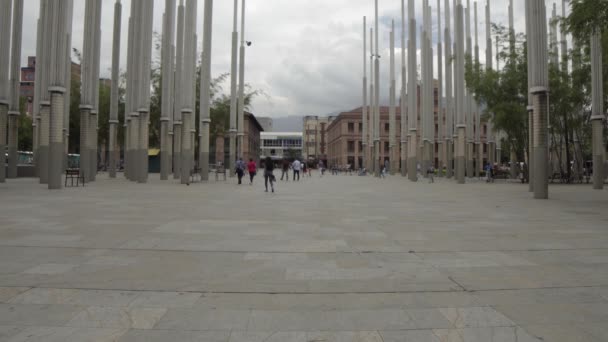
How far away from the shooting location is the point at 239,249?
637 cm

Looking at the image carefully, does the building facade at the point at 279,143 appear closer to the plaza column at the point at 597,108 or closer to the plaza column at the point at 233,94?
the plaza column at the point at 233,94

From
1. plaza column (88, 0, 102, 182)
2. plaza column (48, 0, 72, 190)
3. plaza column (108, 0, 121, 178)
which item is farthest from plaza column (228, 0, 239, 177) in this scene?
plaza column (48, 0, 72, 190)

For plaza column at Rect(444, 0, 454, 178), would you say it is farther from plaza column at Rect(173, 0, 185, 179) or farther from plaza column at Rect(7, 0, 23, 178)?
plaza column at Rect(7, 0, 23, 178)

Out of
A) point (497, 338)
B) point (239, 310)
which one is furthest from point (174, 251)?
point (497, 338)

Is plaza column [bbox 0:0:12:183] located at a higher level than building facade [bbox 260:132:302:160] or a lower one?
lower

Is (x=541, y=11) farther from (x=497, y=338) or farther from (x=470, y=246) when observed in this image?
(x=497, y=338)

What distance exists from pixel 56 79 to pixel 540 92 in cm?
1899

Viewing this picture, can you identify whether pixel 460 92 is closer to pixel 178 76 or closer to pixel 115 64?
pixel 178 76

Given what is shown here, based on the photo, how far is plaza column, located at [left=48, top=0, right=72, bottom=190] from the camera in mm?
17469

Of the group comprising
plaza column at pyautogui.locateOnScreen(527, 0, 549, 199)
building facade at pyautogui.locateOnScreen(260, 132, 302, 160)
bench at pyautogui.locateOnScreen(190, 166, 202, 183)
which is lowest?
bench at pyautogui.locateOnScreen(190, 166, 202, 183)

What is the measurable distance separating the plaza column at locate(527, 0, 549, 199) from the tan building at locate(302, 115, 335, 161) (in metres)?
110

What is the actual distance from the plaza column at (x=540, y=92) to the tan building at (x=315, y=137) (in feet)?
362

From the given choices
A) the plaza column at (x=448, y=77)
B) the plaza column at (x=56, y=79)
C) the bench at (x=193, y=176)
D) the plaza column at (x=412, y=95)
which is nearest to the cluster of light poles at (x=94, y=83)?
the plaza column at (x=56, y=79)

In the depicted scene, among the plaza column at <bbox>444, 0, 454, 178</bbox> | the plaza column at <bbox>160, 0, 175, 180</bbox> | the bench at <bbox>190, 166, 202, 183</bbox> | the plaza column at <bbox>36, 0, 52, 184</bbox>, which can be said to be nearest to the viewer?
the plaza column at <bbox>36, 0, 52, 184</bbox>
